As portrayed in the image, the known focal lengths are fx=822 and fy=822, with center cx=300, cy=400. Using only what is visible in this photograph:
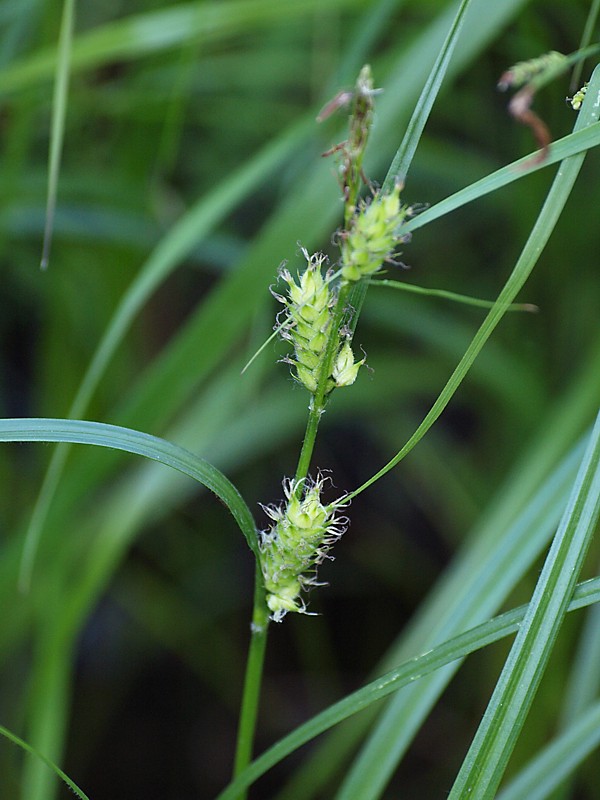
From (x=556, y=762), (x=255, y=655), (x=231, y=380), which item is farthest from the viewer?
(x=231, y=380)

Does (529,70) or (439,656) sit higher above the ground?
(529,70)

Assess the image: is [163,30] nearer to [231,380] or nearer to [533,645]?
[231,380]

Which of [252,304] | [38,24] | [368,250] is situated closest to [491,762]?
[368,250]

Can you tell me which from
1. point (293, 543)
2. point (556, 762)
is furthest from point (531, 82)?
point (556, 762)

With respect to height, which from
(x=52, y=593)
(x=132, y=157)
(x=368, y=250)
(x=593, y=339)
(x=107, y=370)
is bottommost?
(x=368, y=250)

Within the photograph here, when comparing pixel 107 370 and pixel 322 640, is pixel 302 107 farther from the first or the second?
pixel 322 640

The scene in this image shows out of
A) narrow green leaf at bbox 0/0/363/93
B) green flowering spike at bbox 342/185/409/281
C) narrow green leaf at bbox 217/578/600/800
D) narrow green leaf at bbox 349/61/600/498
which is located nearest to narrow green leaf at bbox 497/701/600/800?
narrow green leaf at bbox 217/578/600/800
